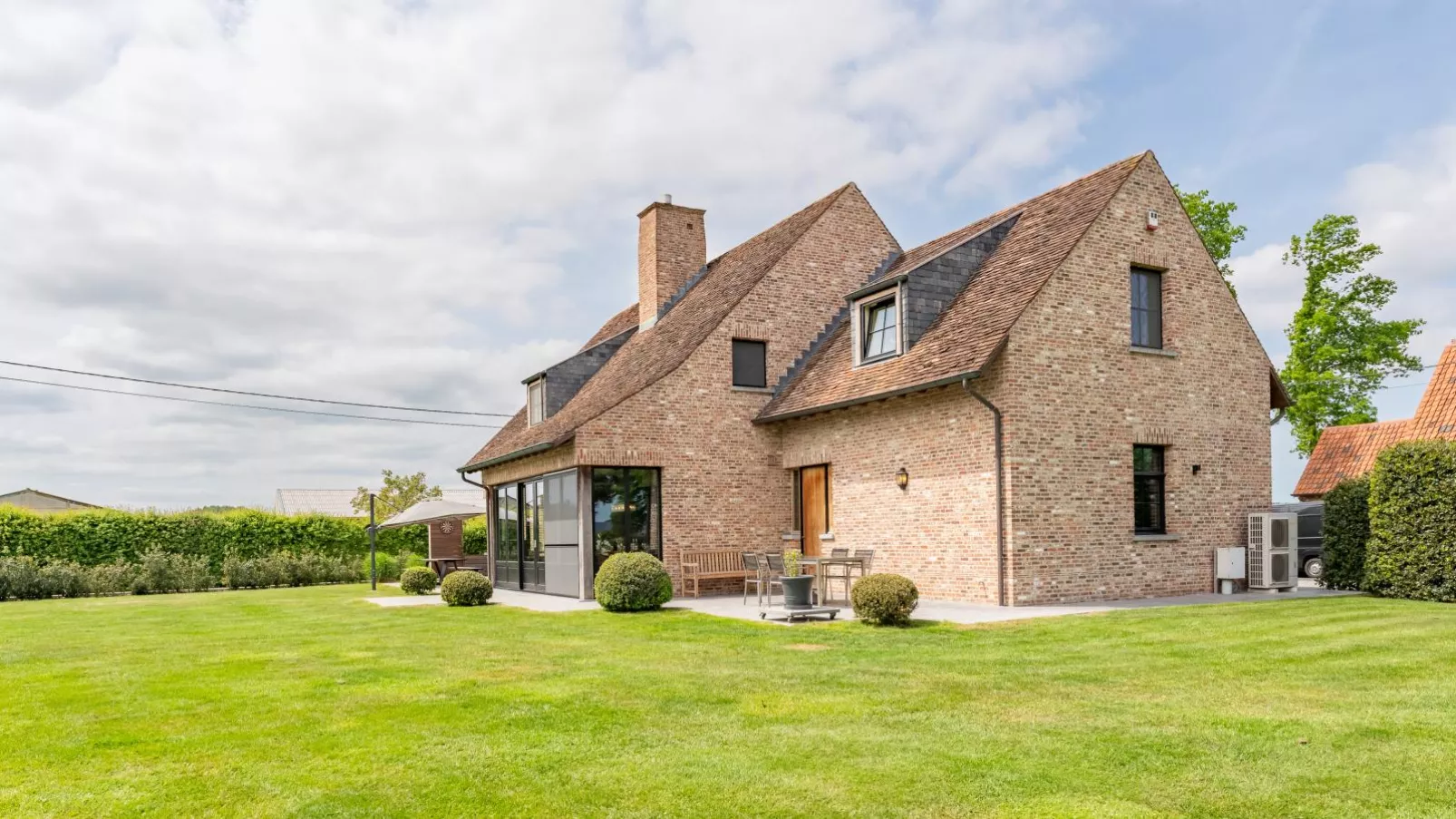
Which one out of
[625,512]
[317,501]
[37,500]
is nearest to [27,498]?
[37,500]

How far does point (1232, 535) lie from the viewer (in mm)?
16719

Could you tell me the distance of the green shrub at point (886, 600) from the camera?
12.3 meters

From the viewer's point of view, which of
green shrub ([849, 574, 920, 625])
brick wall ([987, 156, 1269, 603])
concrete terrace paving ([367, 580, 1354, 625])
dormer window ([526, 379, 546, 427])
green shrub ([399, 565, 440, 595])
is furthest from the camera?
dormer window ([526, 379, 546, 427])

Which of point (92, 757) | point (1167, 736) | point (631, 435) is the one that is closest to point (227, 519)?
point (631, 435)

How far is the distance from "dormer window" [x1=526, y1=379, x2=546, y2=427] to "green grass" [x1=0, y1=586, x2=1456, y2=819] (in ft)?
34.5

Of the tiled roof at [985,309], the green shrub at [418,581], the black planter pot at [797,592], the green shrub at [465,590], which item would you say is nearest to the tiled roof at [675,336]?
the tiled roof at [985,309]

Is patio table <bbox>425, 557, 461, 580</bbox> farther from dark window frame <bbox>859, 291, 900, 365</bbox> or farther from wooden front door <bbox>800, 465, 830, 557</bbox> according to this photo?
dark window frame <bbox>859, 291, 900, 365</bbox>

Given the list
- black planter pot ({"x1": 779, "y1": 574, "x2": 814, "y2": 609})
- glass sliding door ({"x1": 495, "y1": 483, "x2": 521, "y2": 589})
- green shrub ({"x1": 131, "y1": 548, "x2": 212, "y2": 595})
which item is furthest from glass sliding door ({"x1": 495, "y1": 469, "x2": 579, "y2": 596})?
green shrub ({"x1": 131, "y1": 548, "x2": 212, "y2": 595})

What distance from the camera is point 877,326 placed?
709 inches

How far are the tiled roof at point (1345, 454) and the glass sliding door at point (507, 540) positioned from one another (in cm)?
2014

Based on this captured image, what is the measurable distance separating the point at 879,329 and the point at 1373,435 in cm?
1649

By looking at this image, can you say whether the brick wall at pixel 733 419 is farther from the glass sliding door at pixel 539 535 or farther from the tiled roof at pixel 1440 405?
the tiled roof at pixel 1440 405

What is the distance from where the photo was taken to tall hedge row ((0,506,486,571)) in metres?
27.1

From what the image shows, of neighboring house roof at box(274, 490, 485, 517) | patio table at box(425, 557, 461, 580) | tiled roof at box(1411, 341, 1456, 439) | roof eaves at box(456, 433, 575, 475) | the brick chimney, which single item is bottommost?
neighboring house roof at box(274, 490, 485, 517)
